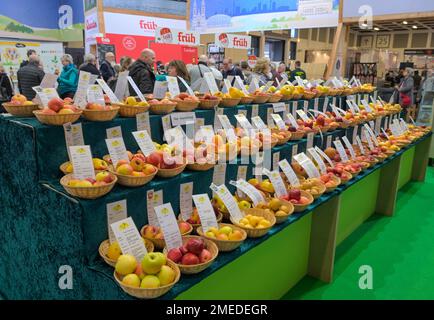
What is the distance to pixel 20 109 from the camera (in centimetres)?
212

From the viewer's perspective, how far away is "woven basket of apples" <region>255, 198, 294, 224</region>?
2.25 meters

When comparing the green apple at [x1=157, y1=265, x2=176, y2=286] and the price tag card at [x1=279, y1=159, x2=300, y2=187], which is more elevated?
the price tag card at [x1=279, y1=159, x2=300, y2=187]

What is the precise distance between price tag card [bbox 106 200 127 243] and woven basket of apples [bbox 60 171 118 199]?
3.4 inches

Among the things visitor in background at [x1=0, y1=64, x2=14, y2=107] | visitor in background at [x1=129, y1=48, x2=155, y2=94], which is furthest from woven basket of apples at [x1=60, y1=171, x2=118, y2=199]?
visitor in background at [x1=0, y1=64, x2=14, y2=107]

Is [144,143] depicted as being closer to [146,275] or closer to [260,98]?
[146,275]

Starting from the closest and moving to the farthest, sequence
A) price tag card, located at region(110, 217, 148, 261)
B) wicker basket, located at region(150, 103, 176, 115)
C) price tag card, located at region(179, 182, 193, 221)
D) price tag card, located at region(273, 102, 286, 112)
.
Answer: price tag card, located at region(110, 217, 148, 261), price tag card, located at region(179, 182, 193, 221), wicker basket, located at region(150, 103, 176, 115), price tag card, located at region(273, 102, 286, 112)

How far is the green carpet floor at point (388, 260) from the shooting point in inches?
110

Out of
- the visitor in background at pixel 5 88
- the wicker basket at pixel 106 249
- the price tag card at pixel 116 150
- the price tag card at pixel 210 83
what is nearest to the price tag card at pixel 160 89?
the price tag card at pixel 210 83

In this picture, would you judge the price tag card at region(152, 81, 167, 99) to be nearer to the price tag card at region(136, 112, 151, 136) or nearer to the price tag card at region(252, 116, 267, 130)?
the price tag card at region(136, 112, 151, 136)

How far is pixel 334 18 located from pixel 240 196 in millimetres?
6823

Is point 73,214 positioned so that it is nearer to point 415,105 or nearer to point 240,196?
point 240,196

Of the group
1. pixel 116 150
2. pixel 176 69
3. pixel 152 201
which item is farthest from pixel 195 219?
pixel 176 69

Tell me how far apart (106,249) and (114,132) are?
760 mm

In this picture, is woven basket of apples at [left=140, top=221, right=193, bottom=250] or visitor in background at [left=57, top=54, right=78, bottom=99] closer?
woven basket of apples at [left=140, top=221, right=193, bottom=250]
